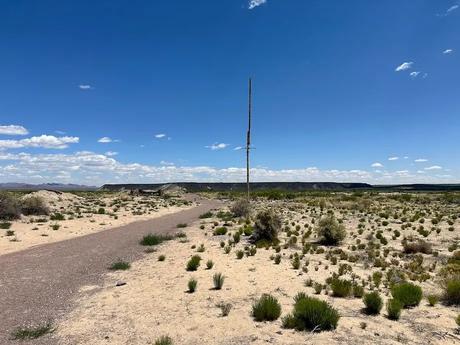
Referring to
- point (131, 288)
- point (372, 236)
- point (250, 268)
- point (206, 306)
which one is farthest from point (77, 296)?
point (372, 236)

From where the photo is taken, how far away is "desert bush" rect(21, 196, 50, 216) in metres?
32.7

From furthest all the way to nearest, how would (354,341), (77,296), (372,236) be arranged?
1. (372,236)
2. (77,296)
3. (354,341)

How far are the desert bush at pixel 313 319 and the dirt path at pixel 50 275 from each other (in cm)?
459

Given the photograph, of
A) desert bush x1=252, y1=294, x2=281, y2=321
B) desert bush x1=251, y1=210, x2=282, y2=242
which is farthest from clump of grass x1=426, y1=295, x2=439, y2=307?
desert bush x1=251, y1=210, x2=282, y2=242

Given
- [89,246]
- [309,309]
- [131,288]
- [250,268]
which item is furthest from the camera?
[89,246]

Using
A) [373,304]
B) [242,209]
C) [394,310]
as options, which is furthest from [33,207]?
[394,310]

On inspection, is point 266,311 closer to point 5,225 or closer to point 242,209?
point 5,225

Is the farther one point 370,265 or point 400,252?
point 400,252

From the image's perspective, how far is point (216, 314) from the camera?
358 inches

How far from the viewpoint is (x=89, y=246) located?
19.6 m

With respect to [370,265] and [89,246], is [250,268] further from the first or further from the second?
[89,246]

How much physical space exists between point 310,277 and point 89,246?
1167 cm

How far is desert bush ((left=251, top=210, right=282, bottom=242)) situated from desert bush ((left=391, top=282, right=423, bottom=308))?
33.9ft

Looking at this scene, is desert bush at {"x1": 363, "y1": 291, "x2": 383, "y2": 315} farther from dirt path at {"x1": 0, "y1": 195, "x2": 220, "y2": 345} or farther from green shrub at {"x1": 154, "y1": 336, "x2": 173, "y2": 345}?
dirt path at {"x1": 0, "y1": 195, "x2": 220, "y2": 345}
